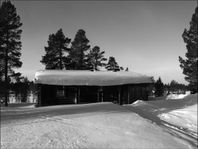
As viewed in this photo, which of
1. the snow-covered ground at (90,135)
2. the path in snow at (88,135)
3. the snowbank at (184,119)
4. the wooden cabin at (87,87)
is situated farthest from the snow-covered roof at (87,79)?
the path in snow at (88,135)

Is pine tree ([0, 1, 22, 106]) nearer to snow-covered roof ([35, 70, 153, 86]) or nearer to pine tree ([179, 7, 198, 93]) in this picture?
snow-covered roof ([35, 70, 153, 86])

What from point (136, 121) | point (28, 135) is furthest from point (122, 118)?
point (28, 135)

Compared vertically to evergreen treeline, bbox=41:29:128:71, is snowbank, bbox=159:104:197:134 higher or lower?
lower

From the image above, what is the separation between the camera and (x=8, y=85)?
28234 mm

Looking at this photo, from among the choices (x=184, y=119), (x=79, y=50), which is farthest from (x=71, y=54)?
(x=184, y=119)

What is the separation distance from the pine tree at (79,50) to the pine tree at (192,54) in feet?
55.3

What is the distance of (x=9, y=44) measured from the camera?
2711 centimetres

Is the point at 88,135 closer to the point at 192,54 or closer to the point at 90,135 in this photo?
the point at 90,135

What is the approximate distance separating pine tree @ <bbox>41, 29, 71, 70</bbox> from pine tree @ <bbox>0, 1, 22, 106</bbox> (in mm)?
6500

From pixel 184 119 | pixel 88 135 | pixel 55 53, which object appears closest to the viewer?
pixel 88 135

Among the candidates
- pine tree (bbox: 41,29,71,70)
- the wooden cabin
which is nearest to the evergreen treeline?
pine tree (bbox: 41,29,71,70)

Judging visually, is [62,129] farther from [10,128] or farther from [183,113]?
[183,113]

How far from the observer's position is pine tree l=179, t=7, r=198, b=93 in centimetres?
2939

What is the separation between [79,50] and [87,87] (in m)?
14.2
